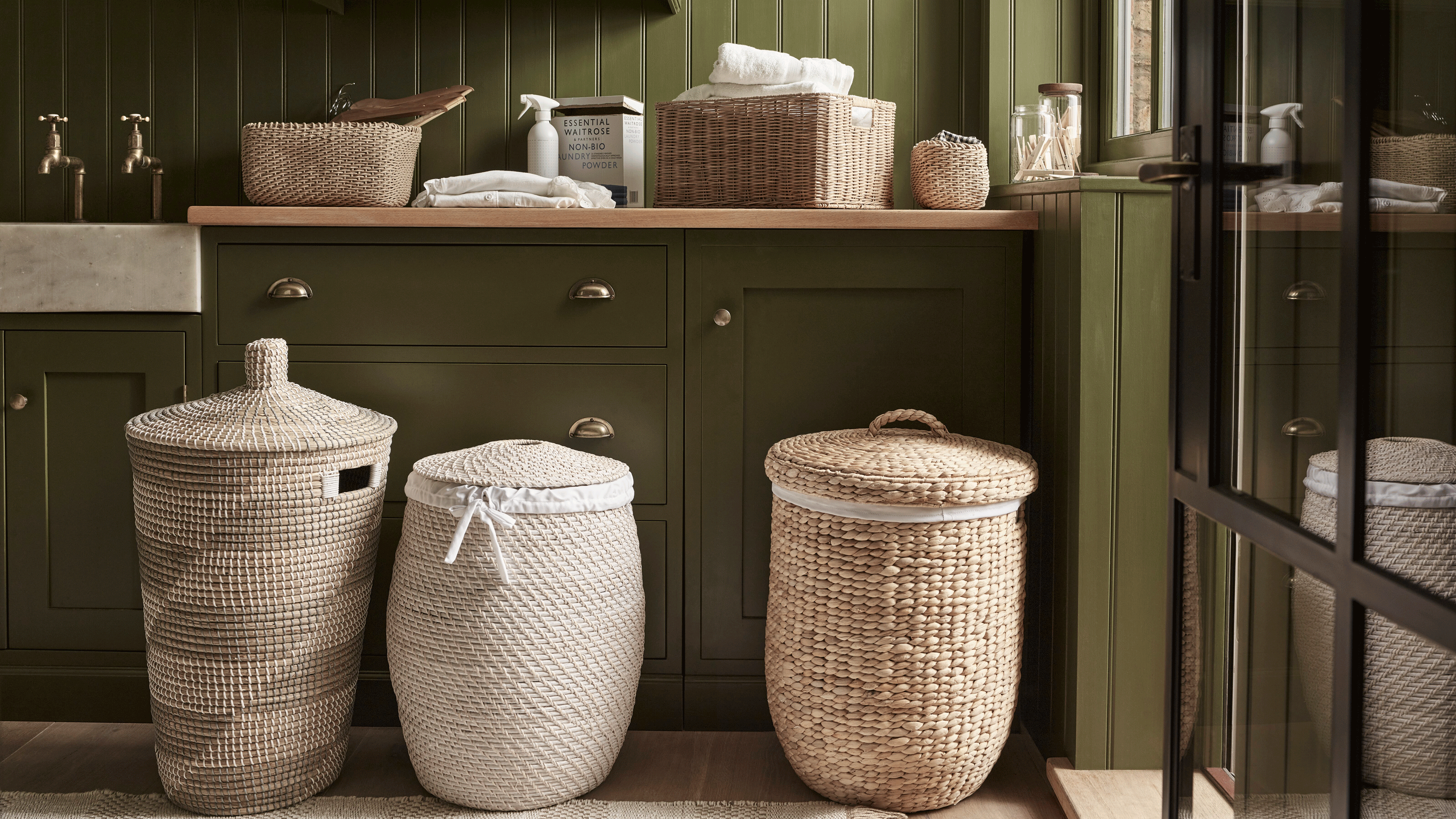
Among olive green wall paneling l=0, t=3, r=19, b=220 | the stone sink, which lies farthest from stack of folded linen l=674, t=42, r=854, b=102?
olive green wall paneling l=0, t=3, r=19, b=220

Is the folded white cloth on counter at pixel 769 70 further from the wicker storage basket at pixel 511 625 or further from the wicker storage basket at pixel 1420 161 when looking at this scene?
the wicker storage basket at pixel 1420 161

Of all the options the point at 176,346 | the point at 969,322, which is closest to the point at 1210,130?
the point at 969,322

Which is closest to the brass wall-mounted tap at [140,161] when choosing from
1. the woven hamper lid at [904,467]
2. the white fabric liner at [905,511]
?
the woven hamper lid at [904,467]

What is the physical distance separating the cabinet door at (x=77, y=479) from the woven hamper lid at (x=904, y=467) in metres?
1.15

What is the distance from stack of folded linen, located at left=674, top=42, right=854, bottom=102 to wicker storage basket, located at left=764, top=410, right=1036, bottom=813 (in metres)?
0.73

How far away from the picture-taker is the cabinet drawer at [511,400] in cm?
192

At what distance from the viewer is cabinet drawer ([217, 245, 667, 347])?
1898mm

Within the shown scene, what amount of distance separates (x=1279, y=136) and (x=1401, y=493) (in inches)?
16.1

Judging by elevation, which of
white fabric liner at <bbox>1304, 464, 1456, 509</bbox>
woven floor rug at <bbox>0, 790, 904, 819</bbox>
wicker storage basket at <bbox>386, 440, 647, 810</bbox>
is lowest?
woven floor rug at <bbox>0, 790, 904, 819</bbox>

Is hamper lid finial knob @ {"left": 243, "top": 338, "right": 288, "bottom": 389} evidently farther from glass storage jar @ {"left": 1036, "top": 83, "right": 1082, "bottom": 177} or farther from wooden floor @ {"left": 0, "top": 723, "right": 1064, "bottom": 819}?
glass storage jar @ {"left": 1036, "top": 83, "right": 1082, "bottom": 177}

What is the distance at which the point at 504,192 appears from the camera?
1893 millimetres

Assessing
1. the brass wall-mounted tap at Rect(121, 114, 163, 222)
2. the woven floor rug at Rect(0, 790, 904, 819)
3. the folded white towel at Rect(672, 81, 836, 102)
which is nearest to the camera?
the woven floor rug at Rect(0, 790, 904, 819)

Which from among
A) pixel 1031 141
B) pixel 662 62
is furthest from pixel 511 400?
pixel 1031 141

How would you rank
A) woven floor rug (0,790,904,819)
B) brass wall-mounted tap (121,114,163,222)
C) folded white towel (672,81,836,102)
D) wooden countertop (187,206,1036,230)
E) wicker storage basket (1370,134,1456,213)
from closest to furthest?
wicker storage basket (1370,134,1456,213) < woven floor rug (0,790,904,819) < wooden countertop (187,206,1036,230) < folded white towel (672,81,836,102) < brass wall-mounted tap (121,114,163,222)
